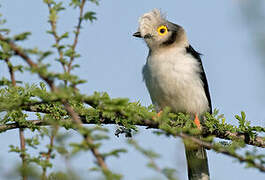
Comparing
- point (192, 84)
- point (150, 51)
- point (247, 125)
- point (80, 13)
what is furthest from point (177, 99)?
point (80, 13)

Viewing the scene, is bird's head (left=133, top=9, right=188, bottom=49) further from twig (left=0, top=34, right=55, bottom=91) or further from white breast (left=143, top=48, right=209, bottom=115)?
twig (left=0, top=34, right=55, bottom=91)

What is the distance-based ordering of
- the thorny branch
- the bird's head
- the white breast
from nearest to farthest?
1. the thorny branch
2. the white breast
3. the bird's head

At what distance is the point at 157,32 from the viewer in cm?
667

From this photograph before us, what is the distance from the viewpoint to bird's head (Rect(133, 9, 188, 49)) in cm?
653

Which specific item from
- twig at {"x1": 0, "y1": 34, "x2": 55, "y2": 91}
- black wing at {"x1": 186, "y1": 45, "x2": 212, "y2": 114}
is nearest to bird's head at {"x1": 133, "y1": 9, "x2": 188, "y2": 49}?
black wing at {"x1": 186, "y1": 45, "x2": 212, "y2": 114}

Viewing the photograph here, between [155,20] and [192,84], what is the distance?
1.23 metres

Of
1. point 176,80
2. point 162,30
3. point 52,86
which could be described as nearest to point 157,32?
point 162,30

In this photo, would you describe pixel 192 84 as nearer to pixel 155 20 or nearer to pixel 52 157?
pixel 155 20

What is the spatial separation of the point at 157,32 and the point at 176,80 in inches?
37.4

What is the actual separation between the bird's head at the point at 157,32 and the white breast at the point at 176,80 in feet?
0.66

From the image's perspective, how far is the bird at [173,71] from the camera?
628 cm

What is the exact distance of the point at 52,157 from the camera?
1852 mm

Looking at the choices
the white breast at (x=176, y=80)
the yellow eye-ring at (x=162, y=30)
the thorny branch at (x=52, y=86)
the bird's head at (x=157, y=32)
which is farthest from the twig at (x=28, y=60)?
the yellow eye-ring at (x=162, y=30)

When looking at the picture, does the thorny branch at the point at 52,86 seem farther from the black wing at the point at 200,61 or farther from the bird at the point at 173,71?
the black wing at the point at 200,61
